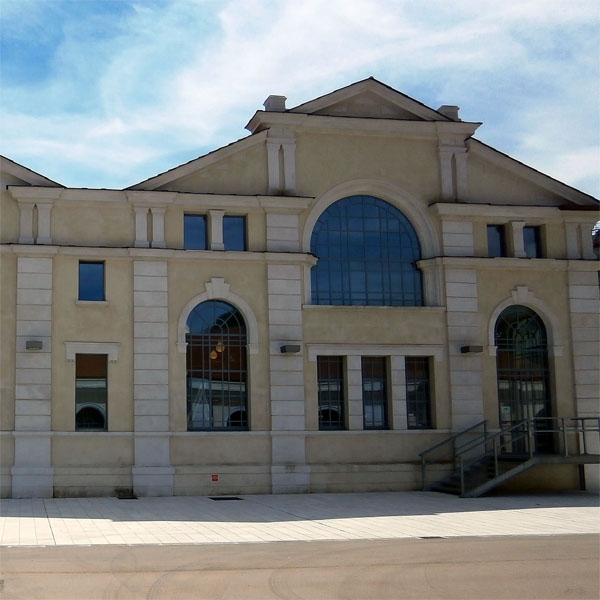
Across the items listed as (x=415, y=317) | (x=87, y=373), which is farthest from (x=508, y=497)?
(x=87, y=373)

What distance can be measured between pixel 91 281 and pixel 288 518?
8.46 metres

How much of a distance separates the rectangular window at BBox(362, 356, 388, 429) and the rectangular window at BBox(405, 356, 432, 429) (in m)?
0.63

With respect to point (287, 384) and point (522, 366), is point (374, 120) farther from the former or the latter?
point (522, 366)

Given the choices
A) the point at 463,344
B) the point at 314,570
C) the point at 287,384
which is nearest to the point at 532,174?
the point at 463,344

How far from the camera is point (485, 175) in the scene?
27.6 metres

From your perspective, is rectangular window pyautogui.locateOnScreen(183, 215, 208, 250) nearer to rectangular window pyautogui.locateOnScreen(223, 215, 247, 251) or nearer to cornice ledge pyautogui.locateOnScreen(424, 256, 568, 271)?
rectangular window pyautogui.locateOnScreen(223, 215, 247, 251)

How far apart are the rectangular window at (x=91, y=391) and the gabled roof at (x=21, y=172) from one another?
4390 mm

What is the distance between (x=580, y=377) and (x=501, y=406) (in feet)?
7.78

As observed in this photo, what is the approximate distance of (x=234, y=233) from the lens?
84.8 ft

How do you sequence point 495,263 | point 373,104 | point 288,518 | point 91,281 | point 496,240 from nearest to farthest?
point 288,518 → point 91,281 → point 495,263 → point 373,104 → point 496,240

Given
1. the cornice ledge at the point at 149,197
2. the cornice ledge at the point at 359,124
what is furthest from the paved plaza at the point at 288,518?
the cornice ledge at the point at 359,124

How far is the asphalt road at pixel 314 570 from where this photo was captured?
11812mm

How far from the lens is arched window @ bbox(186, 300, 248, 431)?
81.4 ft

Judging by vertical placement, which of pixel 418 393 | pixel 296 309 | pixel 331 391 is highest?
pixel 296 309
